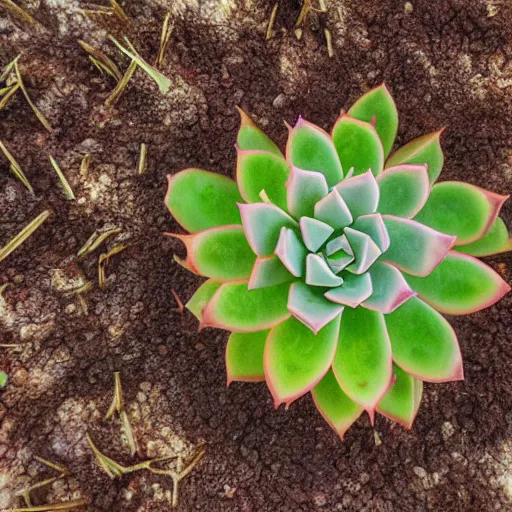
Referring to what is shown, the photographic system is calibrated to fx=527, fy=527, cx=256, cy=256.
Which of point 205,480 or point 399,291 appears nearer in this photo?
point 399,291

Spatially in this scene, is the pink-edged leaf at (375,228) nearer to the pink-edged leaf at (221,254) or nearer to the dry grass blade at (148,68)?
the pink-edged leaf at (221,254)

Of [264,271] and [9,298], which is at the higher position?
[264,271]

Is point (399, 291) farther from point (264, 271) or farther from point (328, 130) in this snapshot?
point (328, 130)

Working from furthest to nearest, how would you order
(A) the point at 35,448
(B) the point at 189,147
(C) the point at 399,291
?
(B) the point at 189,147 < (A) the point at 35,448 < (C) the point at 399,291

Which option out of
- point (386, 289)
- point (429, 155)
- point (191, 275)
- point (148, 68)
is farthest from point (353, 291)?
point (148, 68)

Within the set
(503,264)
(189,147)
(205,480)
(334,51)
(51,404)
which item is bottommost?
(205,480)

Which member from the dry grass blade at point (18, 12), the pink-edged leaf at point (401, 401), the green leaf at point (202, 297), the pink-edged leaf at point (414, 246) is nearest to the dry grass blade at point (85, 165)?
the dry grass blade at point (18, 12)

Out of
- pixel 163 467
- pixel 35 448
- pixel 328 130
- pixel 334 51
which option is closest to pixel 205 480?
pixel 163 467
